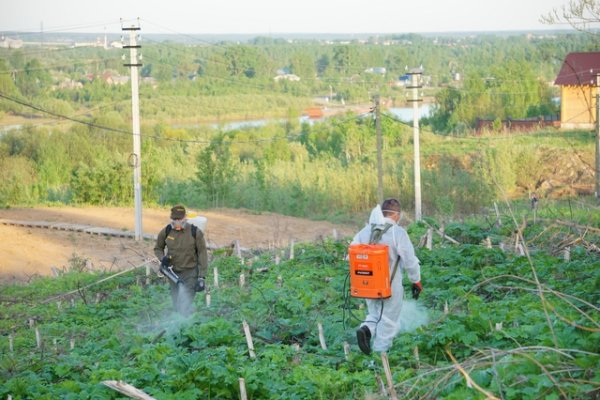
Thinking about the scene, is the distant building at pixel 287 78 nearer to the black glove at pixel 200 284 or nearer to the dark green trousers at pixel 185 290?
the dark green trousers at pixel 185 290

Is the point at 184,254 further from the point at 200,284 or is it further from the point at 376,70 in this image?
the point at 376,70

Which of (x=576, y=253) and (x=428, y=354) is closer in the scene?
(x=428, y=354)

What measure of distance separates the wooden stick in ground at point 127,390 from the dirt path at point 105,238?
33.0 feet

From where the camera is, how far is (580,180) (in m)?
41.0

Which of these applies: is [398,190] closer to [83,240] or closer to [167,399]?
[83,240]

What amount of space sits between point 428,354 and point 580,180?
3428 cm

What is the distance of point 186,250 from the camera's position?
11.6 m

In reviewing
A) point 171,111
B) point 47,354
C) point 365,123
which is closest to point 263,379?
point 47,354

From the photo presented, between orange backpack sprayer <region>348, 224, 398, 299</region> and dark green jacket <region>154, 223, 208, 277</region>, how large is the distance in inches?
124

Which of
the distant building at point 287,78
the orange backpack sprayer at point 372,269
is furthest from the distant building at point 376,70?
the orange backpack sprayer at point 372,269

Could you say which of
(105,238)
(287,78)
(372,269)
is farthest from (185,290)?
(287,78)

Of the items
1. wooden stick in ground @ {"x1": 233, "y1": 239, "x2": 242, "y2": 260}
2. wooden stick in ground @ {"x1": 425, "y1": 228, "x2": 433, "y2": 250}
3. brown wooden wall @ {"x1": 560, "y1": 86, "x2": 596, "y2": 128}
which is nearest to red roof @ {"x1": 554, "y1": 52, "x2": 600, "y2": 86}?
brown wooden wall @ {"x1": 560, "y1": 86, "x2": 596, "y2": 128}

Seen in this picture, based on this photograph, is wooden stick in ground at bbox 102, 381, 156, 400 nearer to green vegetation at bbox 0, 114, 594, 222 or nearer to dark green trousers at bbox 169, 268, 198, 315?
dark green trousers at bbox 169, 268, 198, 315

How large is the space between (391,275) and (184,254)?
11.4 feet
